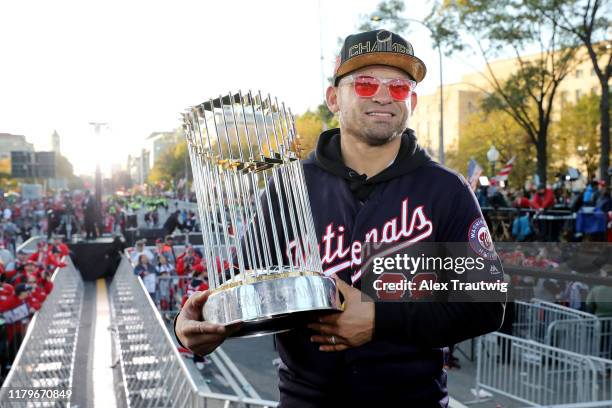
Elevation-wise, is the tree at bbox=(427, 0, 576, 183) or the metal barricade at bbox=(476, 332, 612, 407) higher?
the tree at bbox=(427, 0, 576, 183)

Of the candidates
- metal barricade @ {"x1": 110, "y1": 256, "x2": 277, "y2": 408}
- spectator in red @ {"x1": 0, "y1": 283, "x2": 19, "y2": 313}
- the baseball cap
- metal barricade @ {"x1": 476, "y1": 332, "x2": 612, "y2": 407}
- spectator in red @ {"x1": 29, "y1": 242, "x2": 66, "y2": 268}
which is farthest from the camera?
spectator in red @ {"x1": 29, "y1": 242, "x2": 66, "y2": 268}

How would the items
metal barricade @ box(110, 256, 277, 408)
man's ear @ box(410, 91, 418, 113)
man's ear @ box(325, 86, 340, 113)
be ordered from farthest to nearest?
metal barricade @ box(110, 256, 277, 408)
man's ear @ box(325, 86, 340, 113)
man's ear @ box(410, 91, 418, 113)

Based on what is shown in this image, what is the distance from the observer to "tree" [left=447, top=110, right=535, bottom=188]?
172 feet

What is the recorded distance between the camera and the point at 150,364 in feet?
26.4

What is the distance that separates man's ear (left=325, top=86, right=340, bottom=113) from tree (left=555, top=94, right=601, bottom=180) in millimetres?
51871

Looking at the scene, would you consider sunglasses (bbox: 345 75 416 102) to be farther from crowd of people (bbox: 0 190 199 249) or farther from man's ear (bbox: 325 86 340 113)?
crowd of people (bbox: 0 190 199 249)

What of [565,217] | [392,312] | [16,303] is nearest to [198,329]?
[392,312]

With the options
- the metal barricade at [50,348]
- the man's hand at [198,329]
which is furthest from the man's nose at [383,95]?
the metal barricade at [50,348]

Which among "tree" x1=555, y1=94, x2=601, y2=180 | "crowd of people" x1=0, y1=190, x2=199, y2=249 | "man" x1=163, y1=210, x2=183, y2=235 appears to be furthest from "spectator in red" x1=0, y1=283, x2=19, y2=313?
"tree" x1=555, y1=94, x2=601, y2=180

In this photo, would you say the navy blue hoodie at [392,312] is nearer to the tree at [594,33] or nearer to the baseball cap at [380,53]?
the baseball cap at [380,53]

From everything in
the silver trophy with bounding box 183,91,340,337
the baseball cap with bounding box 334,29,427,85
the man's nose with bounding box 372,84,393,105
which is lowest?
the silver trophy with bounding box 183,91,340,337

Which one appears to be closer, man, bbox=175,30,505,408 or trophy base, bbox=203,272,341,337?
trophy base, bbox=203,272,341,337

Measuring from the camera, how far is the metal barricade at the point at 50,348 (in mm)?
6410

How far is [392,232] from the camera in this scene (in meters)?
2.12
